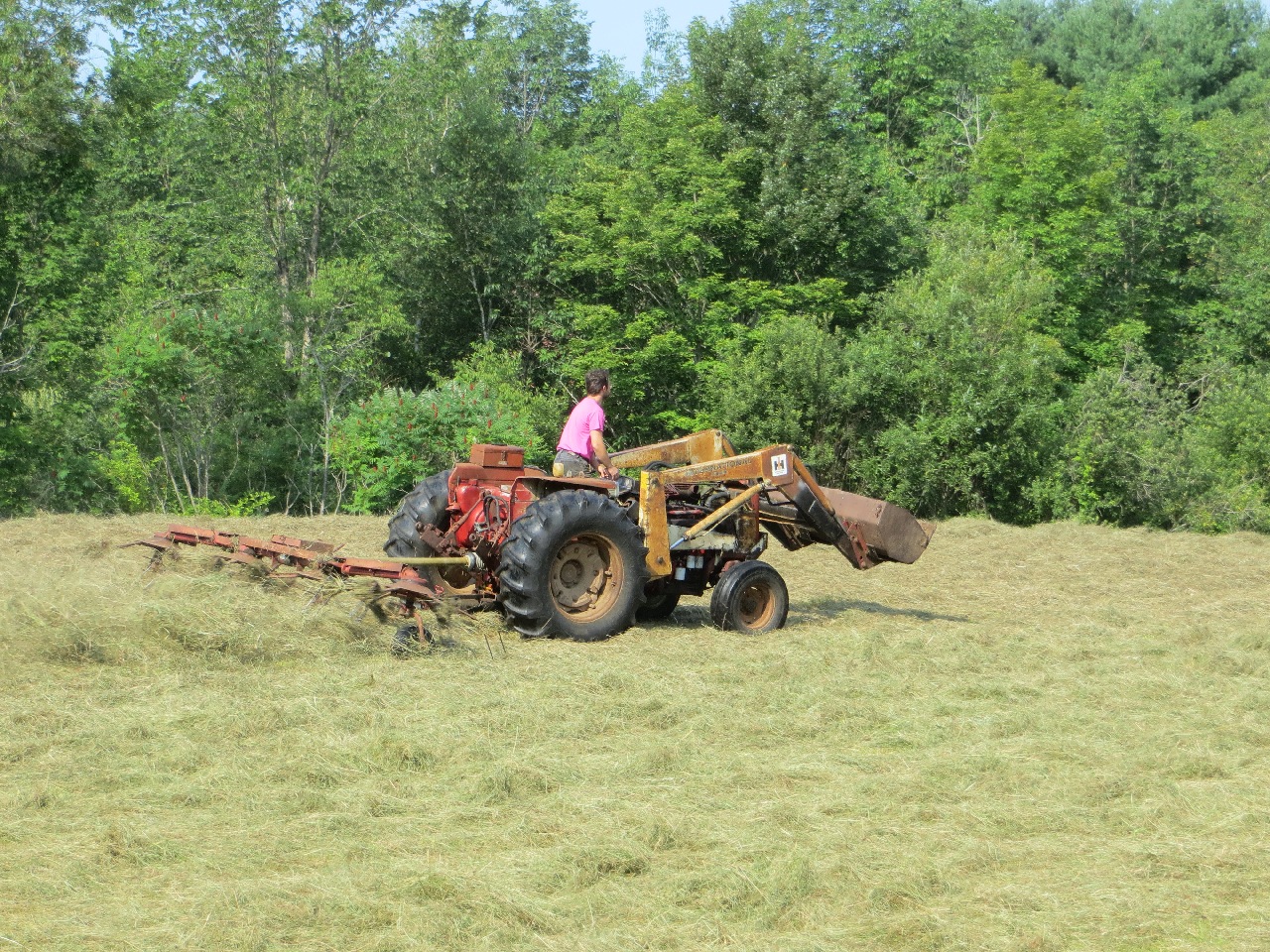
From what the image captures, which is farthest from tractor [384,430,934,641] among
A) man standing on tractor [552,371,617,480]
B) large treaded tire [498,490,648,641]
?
man standing on tractor [552,371,617,480]

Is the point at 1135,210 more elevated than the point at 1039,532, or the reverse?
the point at 1135,210

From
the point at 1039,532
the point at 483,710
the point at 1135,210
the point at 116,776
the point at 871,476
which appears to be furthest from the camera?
the point at 1135,210

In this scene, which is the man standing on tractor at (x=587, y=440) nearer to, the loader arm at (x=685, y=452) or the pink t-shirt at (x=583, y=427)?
the pink t-shirt at (x=583, y=427)

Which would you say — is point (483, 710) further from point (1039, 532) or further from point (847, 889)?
point (1039, 532)

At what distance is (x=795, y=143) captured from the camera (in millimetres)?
28984

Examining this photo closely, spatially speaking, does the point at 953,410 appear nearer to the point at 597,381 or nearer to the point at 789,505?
the point at 789,505

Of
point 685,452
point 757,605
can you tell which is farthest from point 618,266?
point 757,605

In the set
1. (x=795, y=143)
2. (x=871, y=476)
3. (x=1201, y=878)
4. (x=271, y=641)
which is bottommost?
(x=1201, y=878)

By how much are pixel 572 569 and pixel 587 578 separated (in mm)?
137

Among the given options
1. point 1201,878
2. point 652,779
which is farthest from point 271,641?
point 1201,878

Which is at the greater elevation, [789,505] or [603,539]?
[789,505]

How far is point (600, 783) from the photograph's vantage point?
6.23 m

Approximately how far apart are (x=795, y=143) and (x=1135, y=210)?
Answer: 12917 millimetres

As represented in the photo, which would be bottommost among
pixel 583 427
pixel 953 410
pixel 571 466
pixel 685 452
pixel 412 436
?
pixel 571 466
